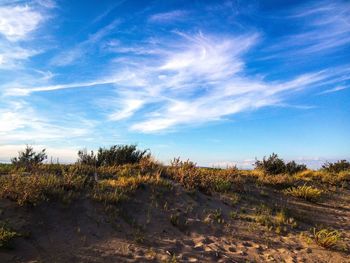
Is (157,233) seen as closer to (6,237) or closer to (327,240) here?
(6,237)

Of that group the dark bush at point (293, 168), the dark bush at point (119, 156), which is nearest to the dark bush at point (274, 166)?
the dark bush at point (293, 168)

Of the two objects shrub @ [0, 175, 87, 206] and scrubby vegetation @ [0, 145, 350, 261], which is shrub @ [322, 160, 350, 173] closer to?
scrubby vegetation @ [0, 145, 350, 261]

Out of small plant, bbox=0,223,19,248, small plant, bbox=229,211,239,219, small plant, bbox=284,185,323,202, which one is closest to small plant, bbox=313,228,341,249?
small plant, bbox=229,211,239,219

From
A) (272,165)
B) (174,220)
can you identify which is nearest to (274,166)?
(272,165)

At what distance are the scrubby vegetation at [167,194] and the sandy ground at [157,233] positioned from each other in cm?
5

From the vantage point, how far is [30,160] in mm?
14836

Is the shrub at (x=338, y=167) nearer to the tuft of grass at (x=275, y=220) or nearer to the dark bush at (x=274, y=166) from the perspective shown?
the dark bush at (x=274, y=166)

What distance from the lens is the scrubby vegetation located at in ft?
33.3

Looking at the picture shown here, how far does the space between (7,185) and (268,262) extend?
22.4 feet

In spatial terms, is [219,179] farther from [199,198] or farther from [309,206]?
Answer: [309,206]

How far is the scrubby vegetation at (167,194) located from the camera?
33.3 ft

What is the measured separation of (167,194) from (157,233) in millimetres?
2579

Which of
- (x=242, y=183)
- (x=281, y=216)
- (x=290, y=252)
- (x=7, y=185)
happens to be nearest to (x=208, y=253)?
(x=290, y=252)

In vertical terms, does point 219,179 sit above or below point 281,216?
above
